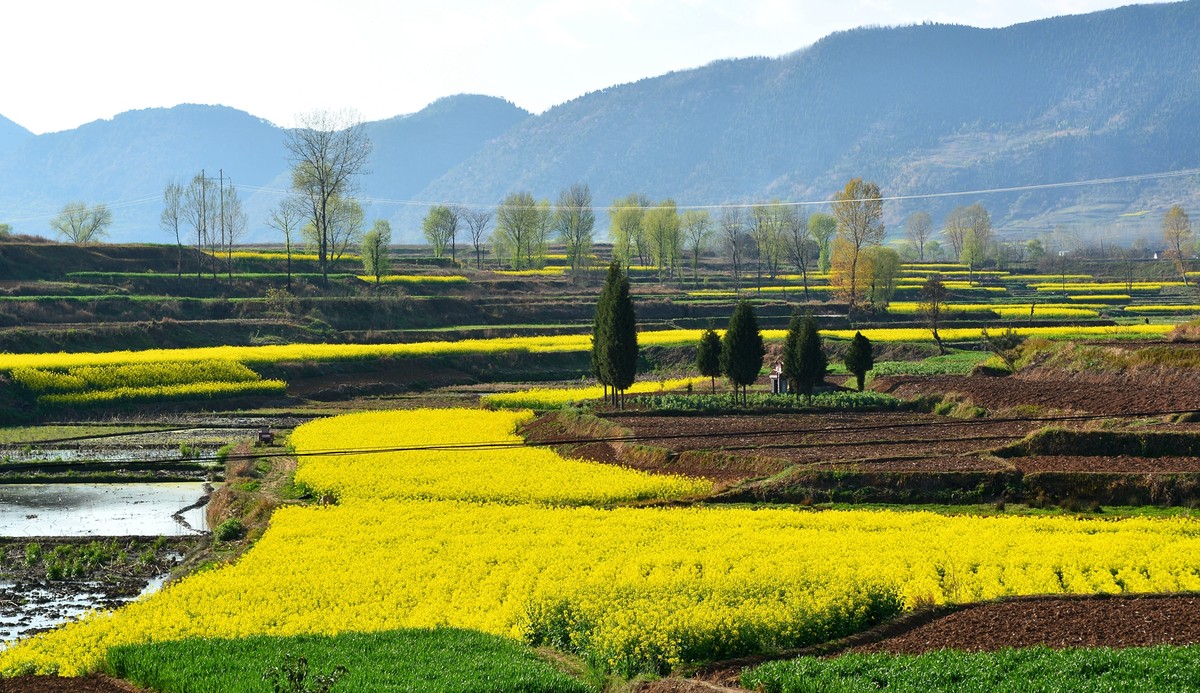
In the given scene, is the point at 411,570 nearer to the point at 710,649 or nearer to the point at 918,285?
the point at 710,649

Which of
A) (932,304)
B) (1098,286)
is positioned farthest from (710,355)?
(1098,286)

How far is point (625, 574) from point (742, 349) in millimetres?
27995

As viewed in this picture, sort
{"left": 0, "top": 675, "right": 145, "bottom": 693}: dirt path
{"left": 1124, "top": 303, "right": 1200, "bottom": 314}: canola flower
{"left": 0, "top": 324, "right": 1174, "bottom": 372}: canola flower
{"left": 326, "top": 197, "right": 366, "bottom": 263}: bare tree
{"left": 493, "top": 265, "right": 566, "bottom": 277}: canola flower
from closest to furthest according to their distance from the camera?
{"left": 0, "top": 675, "right": 145, "bottom": 693}: dirt path → {"left": 0, "top": 324, "right": 1174, "bottom": 372}: canola flower → {"left": 1124, "top": 303, "right": 1200, "bottom": 314}: canola flower → {"left": 326, "top": 197, "right": 366, "bottom": 263}: bare tree → {"left": 493, "top": 265, "right": 566, "bottom": 277}: canola flower

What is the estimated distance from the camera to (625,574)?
25.2 m

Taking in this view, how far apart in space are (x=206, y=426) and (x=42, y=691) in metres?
35.5

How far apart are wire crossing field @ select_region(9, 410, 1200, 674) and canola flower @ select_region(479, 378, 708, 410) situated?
69.9ft

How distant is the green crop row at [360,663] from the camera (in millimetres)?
18016

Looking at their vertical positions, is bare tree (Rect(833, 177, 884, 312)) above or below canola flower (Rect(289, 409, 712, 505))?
above

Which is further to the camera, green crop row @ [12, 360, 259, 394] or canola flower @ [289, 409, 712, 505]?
green crop row @ [12, 360, 259, 394]

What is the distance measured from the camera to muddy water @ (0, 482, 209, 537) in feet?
112

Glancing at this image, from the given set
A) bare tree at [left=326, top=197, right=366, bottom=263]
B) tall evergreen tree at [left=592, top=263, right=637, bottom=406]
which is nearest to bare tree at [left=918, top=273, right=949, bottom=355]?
tall evergreen tree at [left=592, top=263, right=637, bottom=406]

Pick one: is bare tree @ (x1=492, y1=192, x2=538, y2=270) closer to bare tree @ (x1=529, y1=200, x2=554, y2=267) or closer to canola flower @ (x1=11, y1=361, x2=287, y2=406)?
bare tree @ (x1=529, y1=200, x2=554, y2=267)

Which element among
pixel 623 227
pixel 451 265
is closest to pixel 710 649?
pixel 451 265

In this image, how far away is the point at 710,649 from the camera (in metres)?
20.6
